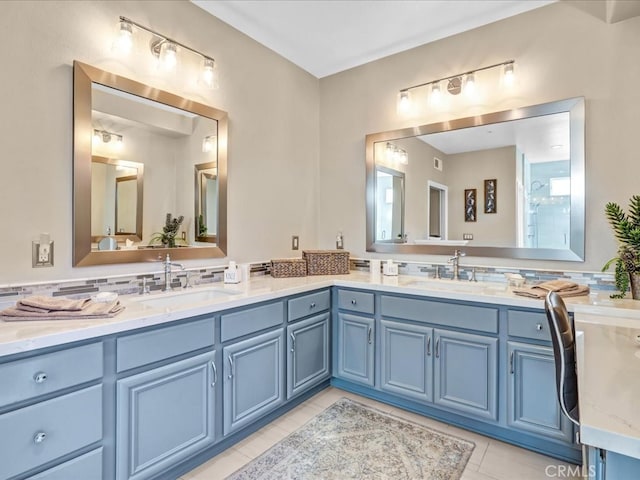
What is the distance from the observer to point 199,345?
5.81 feet

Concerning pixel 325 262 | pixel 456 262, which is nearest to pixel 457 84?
pixel 456 262

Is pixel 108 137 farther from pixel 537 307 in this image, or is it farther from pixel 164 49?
pixel 537 307

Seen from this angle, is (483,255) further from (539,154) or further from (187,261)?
(187,261)

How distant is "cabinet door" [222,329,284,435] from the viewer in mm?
1919

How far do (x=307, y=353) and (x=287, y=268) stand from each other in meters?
0.68

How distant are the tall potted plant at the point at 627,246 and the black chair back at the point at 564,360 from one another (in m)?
1.05

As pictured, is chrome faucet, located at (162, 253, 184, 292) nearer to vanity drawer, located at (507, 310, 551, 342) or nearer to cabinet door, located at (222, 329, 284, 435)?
cabinet door, located at (222, 329, 284, 435)

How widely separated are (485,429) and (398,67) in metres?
2.76

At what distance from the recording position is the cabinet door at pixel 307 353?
2.33 metres

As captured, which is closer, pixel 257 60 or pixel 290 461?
pixel 290 461

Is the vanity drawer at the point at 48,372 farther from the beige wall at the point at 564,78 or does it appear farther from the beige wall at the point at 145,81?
the beige wall at the point at 564,78

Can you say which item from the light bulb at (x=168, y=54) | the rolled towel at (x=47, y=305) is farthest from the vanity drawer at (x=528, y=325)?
the light bulb at (x=168, y=54)

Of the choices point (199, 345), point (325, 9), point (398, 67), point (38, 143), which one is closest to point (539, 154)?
point (398, 67)

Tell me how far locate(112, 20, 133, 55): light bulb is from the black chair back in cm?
242
